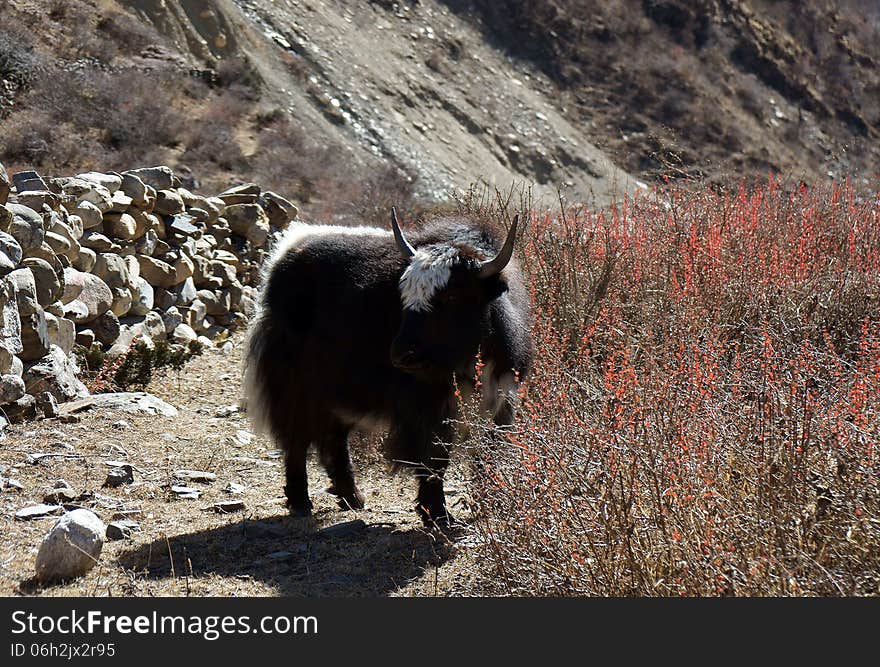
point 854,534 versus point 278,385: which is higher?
point 854,534

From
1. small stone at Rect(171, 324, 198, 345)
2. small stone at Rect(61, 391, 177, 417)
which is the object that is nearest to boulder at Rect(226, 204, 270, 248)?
small stone at Rect(171, 324, 198, 345)

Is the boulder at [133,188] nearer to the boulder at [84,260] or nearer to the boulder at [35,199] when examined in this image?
the boulder at [84,260]

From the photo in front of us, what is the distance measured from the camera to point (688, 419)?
3820 mm

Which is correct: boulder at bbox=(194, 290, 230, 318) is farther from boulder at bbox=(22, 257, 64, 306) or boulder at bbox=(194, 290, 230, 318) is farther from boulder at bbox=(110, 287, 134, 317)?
boulder at bbox=(22, 257, 64, 306)

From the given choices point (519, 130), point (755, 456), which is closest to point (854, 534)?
point (755, 456)

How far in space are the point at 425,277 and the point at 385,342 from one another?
1.81ft

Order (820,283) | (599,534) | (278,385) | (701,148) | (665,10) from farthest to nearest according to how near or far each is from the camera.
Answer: (665,10) → (701,148) → (820,283) → (278,385) → (599,534)

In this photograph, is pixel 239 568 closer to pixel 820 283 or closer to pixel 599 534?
pixel 599 534

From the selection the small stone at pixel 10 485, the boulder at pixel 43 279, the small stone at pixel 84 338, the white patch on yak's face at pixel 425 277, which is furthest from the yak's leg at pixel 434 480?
the small stone at pixel 84 338

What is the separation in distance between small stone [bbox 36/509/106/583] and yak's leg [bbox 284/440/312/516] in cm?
149

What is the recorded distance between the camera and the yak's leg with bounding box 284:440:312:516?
5754 millimetres

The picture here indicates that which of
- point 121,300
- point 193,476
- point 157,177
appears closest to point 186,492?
point 193,476

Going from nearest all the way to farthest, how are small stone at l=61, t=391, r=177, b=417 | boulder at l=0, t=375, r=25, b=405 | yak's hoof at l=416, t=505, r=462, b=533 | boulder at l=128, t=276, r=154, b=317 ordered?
yak's hoof at l=416, t=505, r=462, b=533, boulder at l=0, t=375, r=25, b=405, small stone at l=61, t=391, r=177, b=417, boulder at l=128, t=276, r=154, b=317

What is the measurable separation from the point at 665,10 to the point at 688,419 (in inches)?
1477
